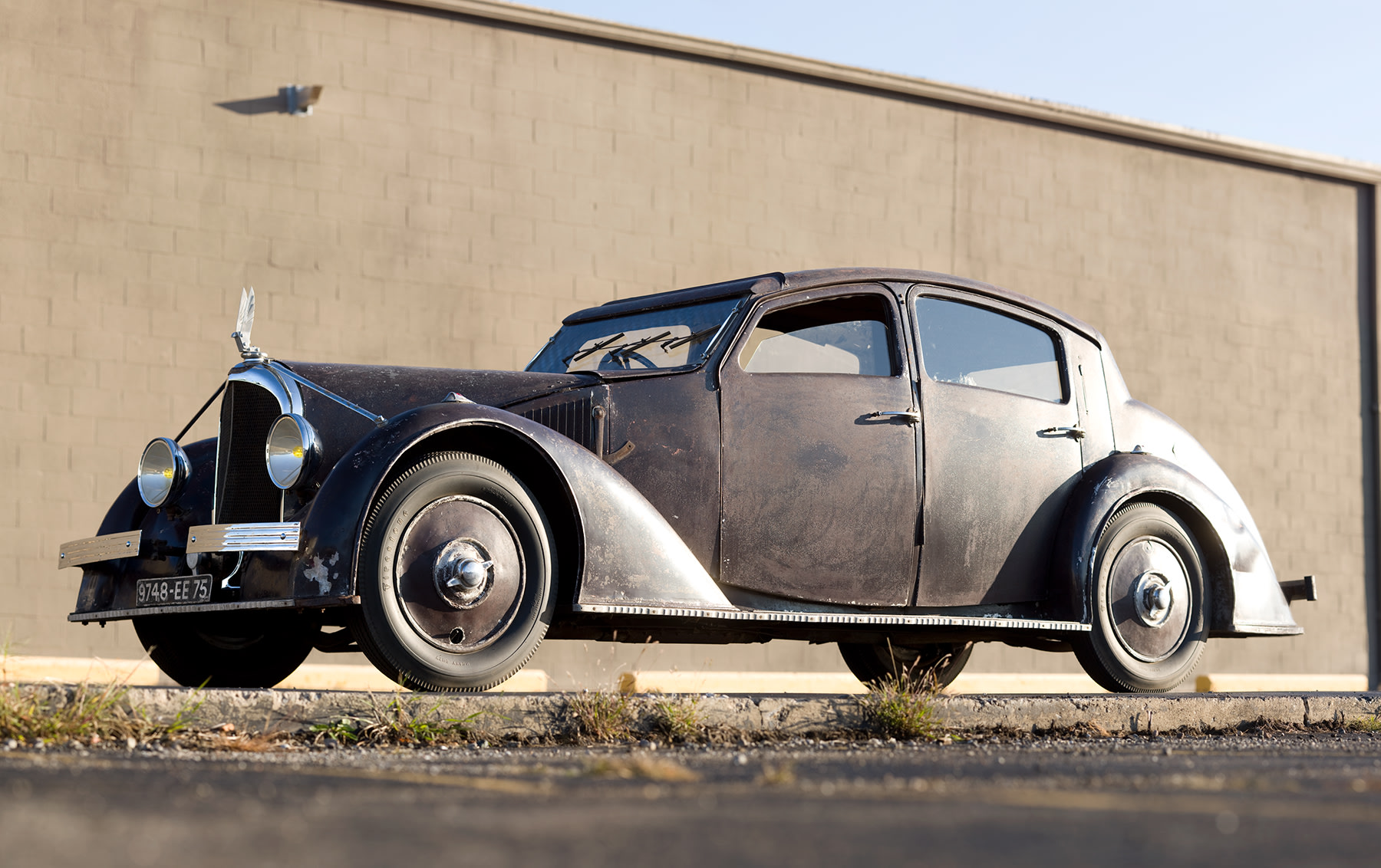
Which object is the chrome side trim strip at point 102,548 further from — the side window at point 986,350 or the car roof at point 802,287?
the side window at point 986,350

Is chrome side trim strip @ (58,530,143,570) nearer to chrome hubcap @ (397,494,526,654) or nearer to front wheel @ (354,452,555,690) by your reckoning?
front wheel @ (354,452,555,690)

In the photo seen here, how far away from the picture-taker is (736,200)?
11922 mm

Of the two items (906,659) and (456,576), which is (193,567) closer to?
(456,576)

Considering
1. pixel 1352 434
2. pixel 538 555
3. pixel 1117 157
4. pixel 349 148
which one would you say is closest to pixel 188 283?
pixel 349 148

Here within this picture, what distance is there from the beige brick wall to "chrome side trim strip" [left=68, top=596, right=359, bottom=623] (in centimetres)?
505

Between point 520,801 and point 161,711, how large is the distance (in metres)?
1.95

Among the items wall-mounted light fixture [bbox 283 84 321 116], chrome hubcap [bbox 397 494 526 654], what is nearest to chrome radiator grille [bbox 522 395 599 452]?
chrome hubcap [bbox 397 494 526 654]

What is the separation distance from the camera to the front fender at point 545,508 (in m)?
4.33

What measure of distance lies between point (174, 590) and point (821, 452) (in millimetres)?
2504

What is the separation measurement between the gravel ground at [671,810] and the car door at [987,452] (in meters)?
2.20

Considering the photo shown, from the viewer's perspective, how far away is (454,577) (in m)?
4.41

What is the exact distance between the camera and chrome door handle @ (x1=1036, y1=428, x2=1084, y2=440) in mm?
6094

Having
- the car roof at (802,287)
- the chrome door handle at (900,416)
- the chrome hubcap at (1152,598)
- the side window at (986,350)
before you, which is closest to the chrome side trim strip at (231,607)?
the car roof at (802,287)

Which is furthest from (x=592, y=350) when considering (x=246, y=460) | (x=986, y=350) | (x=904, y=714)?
(x=904, y=714)
